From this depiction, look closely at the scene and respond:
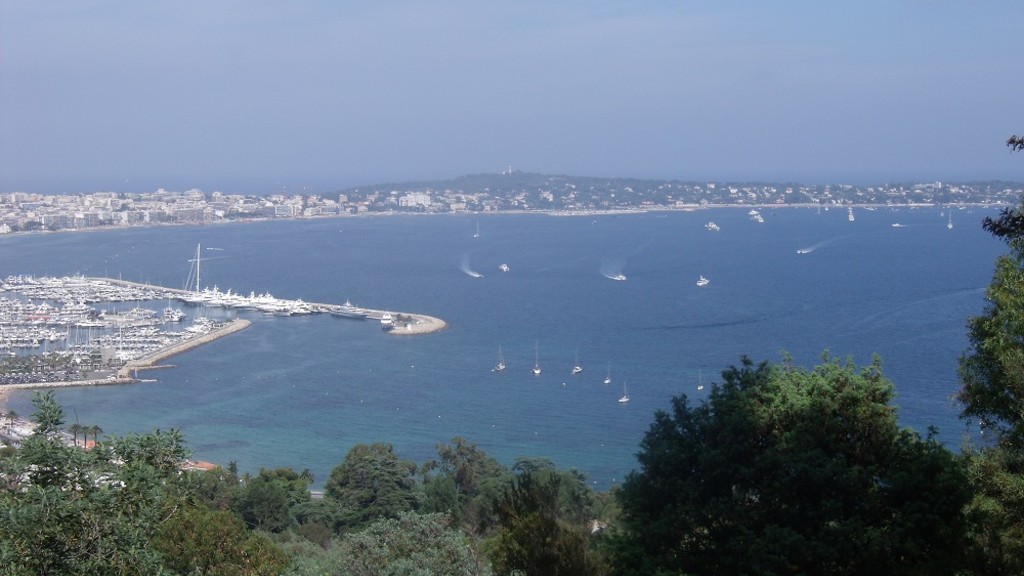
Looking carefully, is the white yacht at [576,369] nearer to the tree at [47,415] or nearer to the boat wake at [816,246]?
the tree at [47,415]

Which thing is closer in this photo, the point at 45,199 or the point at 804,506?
the point at 804,506

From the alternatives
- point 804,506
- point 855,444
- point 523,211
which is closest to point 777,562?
point 804,506

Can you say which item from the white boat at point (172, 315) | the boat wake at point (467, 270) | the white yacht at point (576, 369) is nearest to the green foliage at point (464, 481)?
the white yacht at point (576, 369)

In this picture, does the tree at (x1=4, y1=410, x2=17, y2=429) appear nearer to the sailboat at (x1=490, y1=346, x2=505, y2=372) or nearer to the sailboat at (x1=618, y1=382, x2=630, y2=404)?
the sailboat at (x1=490, y1=346, x2=505, y2=372)

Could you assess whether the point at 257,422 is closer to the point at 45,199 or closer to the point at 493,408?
the point at 493,408

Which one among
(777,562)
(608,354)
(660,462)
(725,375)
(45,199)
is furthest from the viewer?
(45,199)

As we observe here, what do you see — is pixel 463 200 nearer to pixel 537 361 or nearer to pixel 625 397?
pixel 537 361

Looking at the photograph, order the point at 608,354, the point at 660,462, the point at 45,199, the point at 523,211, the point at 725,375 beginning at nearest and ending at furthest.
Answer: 1. the point at 660,462
2. the point at 725,375
3. the point at 608,354
4. the point at 45,199
5. the point at 523,211

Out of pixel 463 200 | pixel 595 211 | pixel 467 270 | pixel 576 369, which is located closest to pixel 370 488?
pixel 576 369
